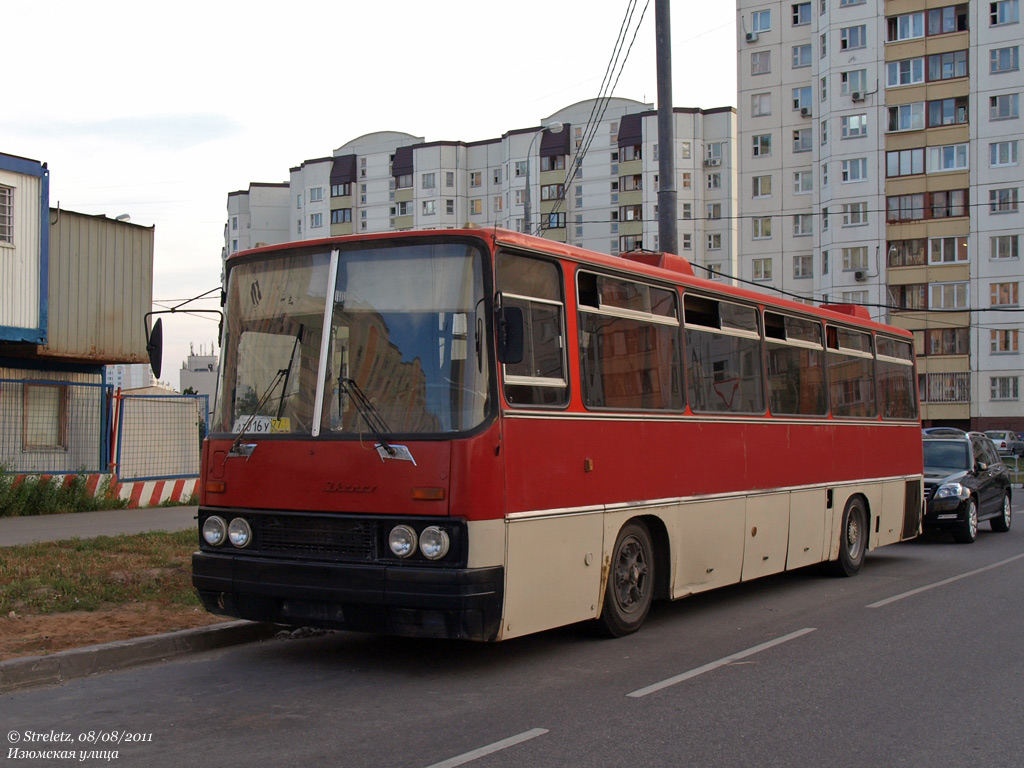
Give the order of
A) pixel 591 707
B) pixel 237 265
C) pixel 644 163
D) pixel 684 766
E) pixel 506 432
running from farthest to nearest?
pixel 644 163 → pixel 237 265 → pixel 506 432 → pixel 591 707 → pixel 684 766

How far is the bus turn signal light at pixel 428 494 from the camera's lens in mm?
7008

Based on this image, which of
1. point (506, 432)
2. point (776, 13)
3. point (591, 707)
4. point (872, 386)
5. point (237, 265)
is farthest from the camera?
point (776, 13)

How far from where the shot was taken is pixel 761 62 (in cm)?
7838

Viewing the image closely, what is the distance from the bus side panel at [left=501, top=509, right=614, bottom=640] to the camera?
7.30 m

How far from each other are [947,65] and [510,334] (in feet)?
218

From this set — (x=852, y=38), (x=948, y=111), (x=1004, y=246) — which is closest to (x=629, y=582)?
(x=1004, y=246)

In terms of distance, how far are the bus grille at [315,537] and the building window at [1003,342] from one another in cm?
6354

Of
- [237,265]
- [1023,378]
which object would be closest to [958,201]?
[1023,378]

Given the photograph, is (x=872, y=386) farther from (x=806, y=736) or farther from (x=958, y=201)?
(x=958, y=201)

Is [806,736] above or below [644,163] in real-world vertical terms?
below

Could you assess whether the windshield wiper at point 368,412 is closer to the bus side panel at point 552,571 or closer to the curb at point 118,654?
the bus side panel at point 552,571

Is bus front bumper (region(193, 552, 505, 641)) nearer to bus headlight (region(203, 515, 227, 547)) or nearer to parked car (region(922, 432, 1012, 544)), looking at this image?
bus headlight (region(203, 515, 227, 547))

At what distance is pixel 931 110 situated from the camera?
66.1 m

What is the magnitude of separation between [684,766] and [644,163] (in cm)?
8931
